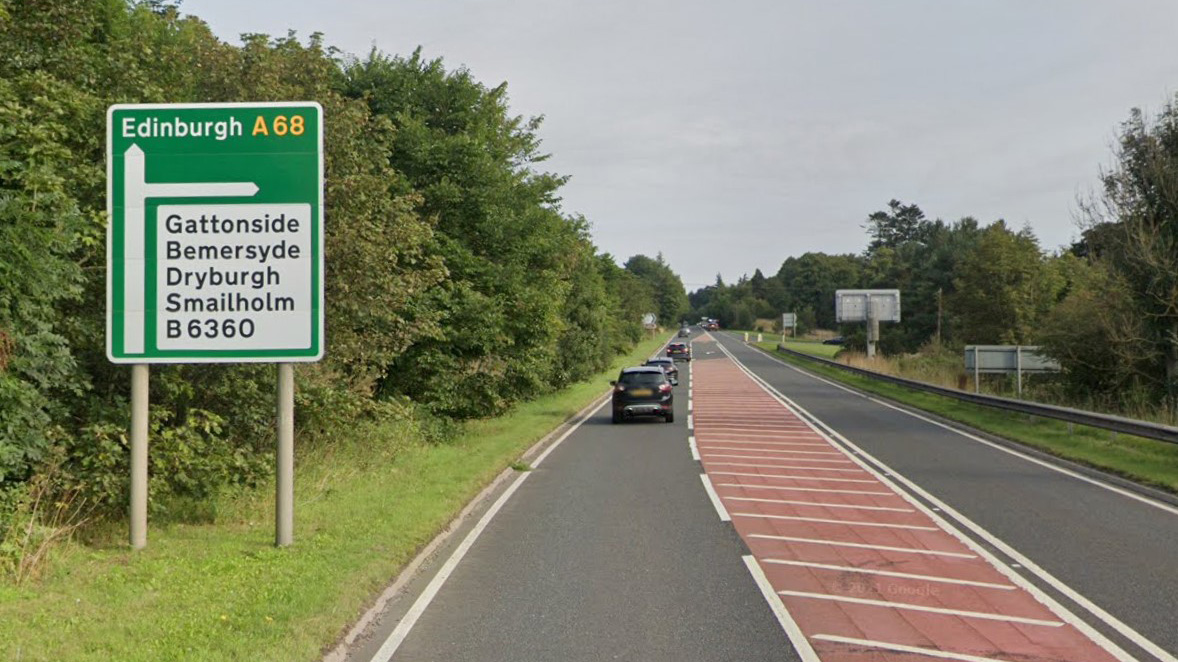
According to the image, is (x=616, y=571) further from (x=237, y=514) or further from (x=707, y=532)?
(x=237, y=514)

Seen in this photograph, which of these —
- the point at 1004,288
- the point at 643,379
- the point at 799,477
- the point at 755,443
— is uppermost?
the point at 1004,288

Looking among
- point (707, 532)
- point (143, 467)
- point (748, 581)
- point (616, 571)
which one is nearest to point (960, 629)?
point (748, 581)

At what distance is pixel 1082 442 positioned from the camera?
1938 centimetres

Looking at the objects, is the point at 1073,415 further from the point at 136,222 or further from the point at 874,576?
the point at 136,222

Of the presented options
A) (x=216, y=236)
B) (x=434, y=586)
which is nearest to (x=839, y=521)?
(x=434, y=586)

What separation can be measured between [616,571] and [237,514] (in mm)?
4867

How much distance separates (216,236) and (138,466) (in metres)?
2.27

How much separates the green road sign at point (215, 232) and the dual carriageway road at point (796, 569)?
2897mm

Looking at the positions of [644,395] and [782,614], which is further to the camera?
[644,395]

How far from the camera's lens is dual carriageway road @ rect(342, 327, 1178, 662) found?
6254mm

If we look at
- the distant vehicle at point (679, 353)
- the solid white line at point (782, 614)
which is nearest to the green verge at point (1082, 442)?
the solid white line at point (782, 614)

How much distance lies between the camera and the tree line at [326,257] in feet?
27.3

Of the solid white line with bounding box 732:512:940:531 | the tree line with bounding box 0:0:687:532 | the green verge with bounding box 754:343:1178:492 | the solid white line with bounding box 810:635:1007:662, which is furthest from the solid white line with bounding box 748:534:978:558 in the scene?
the green verge with bounding box 754:343:1178:492

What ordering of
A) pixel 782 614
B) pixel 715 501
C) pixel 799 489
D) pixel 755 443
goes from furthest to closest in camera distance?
pixel 755 443
pixel 799 489
pixel 715 501
pixel 782 614
